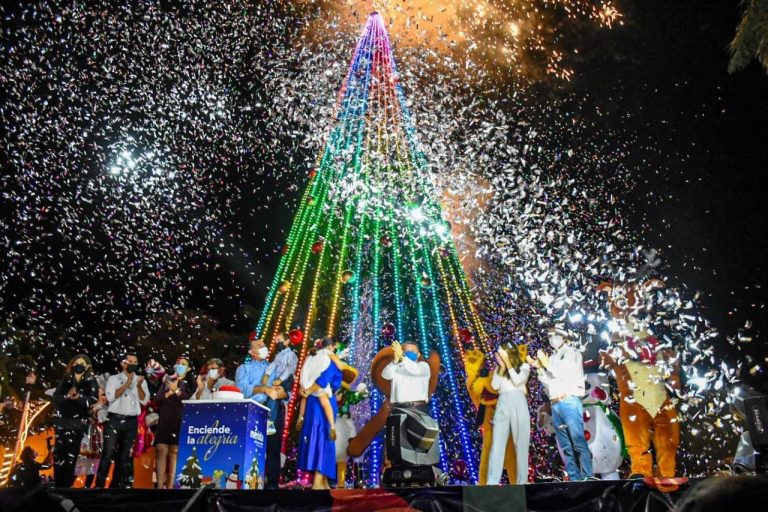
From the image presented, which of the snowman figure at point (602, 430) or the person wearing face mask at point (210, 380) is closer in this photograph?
the snowman figure at point (602, 430)

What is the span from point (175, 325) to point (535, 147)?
1683 cm

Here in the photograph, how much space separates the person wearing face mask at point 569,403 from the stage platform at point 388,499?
3.26 m

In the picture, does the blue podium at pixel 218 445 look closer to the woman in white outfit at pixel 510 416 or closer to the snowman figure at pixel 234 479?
the snowman figure at pixel 234 479

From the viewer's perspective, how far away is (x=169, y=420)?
30.8ft

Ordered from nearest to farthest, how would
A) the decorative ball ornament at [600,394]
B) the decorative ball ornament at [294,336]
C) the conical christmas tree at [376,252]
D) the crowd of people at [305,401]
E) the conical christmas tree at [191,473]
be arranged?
the conical christmas tree at [191,473] < the crowd of people at [305,401] < the decorative ball ornament at [600,394] < the decorative ball ornament at [294,336] < the conical christmas tree at [376,252]

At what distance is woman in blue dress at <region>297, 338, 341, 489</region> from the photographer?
8.48 m

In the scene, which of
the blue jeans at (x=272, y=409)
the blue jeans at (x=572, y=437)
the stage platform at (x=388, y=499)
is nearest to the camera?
the stage platform at (x=388, y=499)

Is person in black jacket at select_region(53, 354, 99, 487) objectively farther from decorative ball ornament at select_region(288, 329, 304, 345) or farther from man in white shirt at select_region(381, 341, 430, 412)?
man in white shirt at select_region(381, 341, 430, 412)

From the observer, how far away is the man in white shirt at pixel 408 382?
884 centimetres

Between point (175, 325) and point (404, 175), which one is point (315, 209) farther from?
point (175, 325)

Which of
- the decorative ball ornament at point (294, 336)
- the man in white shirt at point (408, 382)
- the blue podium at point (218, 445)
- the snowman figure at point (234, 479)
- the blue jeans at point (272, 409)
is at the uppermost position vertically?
the decorative ball ornament at point (294, 336)

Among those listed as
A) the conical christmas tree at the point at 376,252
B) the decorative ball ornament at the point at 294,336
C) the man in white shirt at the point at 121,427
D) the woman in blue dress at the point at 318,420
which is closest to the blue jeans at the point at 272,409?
the woman in blue dress at the point at 318,420

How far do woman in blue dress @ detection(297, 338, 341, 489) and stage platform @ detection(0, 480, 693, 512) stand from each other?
3506mm

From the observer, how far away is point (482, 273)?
20.4 meters
